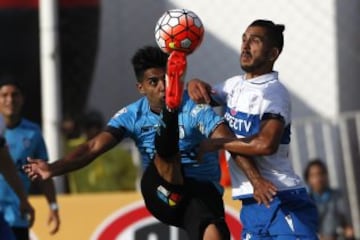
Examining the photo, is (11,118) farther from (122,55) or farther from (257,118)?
(122,55)

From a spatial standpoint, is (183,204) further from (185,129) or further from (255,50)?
(255,50)

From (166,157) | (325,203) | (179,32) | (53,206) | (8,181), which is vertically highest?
(179,32)

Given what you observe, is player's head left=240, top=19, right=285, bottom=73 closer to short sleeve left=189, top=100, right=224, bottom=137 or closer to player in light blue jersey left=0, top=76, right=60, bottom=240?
short sleeve left=189, top=100, right=224, bottom=137

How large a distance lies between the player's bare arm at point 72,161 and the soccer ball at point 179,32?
800mm

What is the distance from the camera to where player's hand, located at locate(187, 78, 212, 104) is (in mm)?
9594

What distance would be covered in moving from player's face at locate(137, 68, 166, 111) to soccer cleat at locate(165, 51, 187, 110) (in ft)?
2.24

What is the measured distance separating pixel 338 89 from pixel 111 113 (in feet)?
8.97

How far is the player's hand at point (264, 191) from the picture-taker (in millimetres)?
8977

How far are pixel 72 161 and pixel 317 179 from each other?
15.8 feet

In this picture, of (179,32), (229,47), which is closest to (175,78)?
(179,32)

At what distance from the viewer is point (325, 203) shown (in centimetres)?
1384

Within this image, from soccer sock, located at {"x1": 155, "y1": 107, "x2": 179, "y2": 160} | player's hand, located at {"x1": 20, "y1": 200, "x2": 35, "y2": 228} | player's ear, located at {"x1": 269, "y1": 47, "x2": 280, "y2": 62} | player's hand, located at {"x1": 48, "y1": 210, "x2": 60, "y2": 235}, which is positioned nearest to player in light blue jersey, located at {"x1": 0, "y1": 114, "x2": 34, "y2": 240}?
player's hand, located at {"x1": 20, "y1": 200, "x2": 35, "y2": 228}

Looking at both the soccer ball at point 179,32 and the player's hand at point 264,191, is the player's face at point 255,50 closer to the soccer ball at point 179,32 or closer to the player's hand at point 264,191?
the soccer ball at point 179,32

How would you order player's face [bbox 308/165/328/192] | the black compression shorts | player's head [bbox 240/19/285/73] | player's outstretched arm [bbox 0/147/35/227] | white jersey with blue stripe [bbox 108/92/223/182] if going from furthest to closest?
1. player's face [bbox 308/165/328/192]
2. player's outstretched arm [bbox 0/147/35/227]
3. white jersey with blue stripe [bbox 108/92/223/182]
4. the black compression shorts
5. player's head [bbox 240/19/285/73]
